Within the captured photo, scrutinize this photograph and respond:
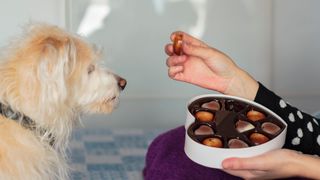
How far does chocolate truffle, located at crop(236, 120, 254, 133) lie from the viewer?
1.05m

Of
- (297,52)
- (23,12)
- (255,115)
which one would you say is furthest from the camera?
(297,52)

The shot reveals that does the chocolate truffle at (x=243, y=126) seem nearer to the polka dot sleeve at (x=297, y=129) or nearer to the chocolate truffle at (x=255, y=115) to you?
the chocolate truffle at (x=255, y=115)

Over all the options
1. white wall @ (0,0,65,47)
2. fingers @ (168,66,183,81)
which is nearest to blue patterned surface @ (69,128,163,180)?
fingers @ (168,66,183,81)

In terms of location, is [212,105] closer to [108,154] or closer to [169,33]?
[108,154]

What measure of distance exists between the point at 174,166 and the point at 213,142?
0.28 meters

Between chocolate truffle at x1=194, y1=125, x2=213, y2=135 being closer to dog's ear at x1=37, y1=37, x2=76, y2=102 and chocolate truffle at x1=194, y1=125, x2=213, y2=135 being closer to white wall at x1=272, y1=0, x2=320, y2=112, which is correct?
dog's ear at x1=37, y1=37, x2=76, y2=102

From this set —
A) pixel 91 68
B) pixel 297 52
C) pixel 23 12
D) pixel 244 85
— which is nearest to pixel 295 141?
pixel 244 85

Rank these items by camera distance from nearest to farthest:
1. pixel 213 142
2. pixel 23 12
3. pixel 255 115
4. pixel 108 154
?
pixel 213 142 → pixel 255 115 → pixel 108 154 → pixel 23 12

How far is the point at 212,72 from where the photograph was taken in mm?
1352

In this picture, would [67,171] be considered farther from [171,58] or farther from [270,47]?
[270,47]

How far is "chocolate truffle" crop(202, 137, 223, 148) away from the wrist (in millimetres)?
355

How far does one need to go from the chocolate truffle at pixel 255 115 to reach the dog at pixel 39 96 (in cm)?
38

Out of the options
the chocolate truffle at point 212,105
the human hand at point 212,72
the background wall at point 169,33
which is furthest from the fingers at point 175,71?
the background wall at point 169,33

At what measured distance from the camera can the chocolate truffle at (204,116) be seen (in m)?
1.06
